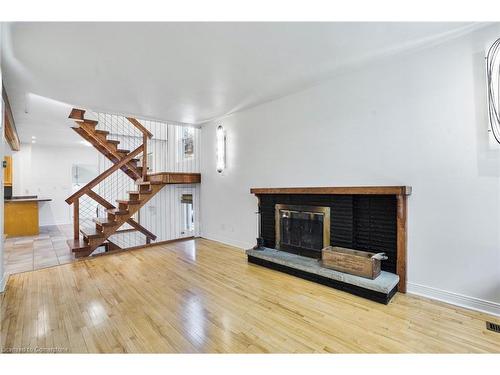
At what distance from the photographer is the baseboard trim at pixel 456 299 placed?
2256 mm

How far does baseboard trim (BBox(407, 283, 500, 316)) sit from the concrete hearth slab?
9.5 inches

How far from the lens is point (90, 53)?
2482mm

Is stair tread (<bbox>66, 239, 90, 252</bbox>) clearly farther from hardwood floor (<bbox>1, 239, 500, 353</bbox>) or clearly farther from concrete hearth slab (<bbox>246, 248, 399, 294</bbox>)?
concrete hearth slab (<bbox>246, 248, 399, 294</bbox>)

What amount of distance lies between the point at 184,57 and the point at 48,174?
829 centimetres

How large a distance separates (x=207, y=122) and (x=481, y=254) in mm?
4952

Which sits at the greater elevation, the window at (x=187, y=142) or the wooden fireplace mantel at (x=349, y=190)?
the window at (x=187, y=142)

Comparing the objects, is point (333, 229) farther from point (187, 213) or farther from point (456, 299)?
point (187, 213)

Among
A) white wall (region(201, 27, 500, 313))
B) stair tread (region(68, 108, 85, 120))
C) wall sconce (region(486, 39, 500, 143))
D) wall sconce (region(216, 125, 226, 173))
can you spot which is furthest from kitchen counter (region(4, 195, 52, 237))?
wall sconce (region(486, 39, 500, 143))

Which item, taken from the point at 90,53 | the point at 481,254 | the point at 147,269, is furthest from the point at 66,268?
the point at 481,254

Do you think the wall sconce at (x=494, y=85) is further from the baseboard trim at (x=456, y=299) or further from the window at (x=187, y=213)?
the window at (x=187, y=213)

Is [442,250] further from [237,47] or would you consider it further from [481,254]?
[237,47]

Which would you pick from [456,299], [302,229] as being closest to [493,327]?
[456,299]

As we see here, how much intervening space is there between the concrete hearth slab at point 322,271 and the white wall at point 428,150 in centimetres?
37

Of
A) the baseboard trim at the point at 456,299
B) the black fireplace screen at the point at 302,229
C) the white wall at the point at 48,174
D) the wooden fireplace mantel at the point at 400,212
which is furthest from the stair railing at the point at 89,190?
the baseboard trim at the point at 456,299
